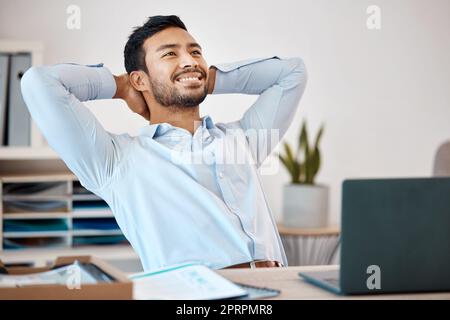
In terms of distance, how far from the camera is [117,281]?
94 centimetres

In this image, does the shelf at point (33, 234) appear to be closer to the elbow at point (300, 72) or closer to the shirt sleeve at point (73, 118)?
the shirt sleeve at point (73, 118)

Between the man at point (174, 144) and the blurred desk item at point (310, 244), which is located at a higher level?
the man at point (174, 144)

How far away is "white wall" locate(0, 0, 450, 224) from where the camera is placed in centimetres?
171

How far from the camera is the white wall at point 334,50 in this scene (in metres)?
1.71

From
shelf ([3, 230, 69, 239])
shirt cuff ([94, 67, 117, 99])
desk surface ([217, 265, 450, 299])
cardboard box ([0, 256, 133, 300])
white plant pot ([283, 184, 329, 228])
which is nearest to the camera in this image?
cardboard box ([0, 256, 133, 300])

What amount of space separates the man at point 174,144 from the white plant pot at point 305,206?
0.70 metres

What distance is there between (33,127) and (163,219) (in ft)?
2.34

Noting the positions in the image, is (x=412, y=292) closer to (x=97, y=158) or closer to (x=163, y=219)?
(x=163, y=219)

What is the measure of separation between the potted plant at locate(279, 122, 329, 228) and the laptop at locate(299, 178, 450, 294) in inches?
52.1

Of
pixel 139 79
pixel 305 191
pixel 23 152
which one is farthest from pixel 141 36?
pixel 305 191

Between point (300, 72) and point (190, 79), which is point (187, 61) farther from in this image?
point (300, 72)

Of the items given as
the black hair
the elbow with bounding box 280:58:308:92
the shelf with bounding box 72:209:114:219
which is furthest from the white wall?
the shelf with bounding box 72:209:114:219

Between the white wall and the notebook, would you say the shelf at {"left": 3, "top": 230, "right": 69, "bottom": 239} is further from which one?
the notebook

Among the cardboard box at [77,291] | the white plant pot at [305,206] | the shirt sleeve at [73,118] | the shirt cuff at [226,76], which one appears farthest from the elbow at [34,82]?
the white plant pot at [305,206]
